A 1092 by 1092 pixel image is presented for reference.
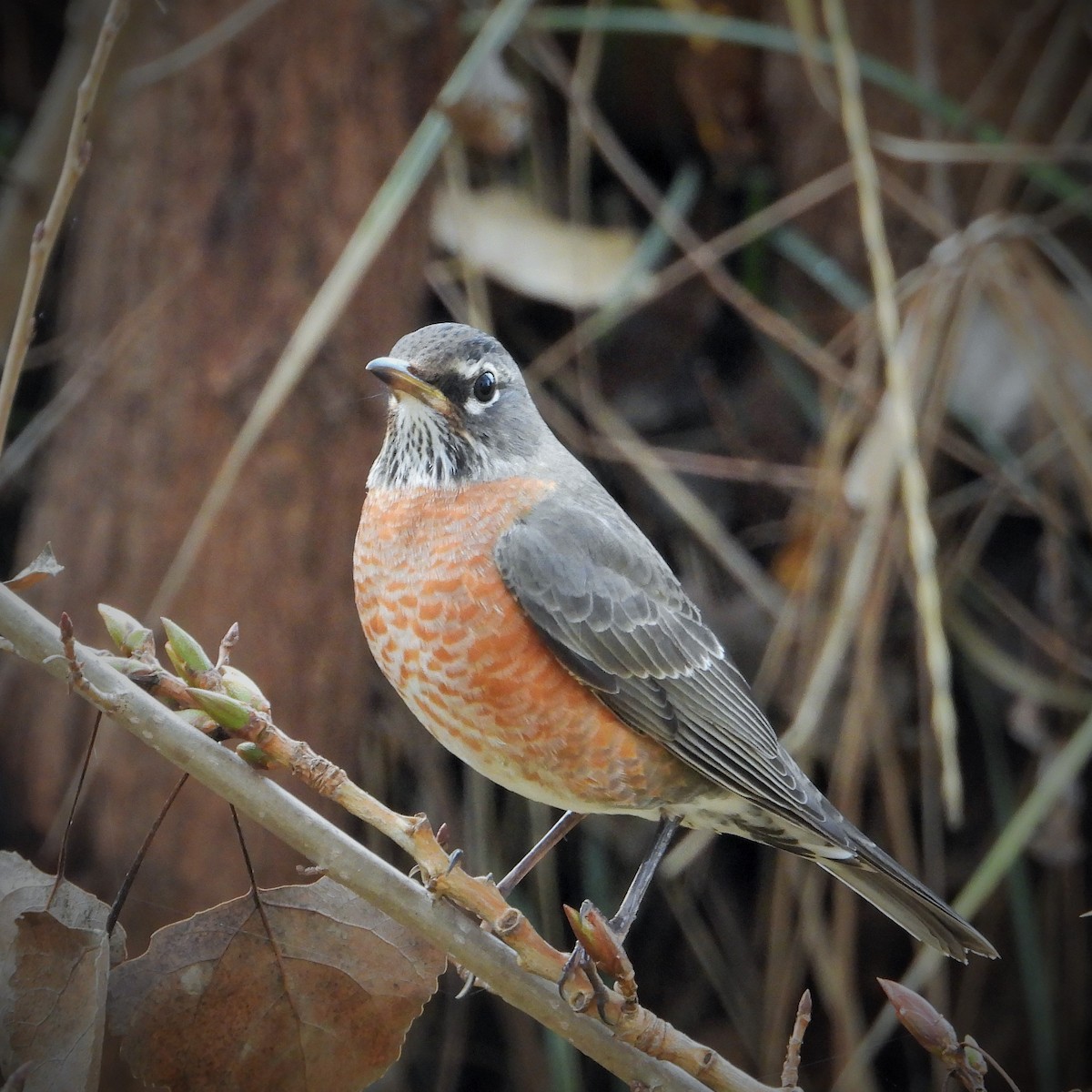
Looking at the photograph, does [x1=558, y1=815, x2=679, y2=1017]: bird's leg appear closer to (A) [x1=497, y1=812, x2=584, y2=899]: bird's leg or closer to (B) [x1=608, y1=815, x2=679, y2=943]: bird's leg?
(B) [x1=608, y1=815, x2=679, y2=943]: bird's leg

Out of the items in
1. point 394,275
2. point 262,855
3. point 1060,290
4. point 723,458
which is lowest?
point 262,855

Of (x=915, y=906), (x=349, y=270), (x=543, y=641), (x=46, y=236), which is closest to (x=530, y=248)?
(x=349, y=270)

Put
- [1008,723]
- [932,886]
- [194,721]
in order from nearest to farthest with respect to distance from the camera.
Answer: [194,721]
[932,886]
[1008,723]

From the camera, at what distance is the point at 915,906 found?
2178mm

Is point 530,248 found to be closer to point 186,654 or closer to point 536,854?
point 536,854

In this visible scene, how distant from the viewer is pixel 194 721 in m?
1.41

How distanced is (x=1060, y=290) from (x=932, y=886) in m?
1.83

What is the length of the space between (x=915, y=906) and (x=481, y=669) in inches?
33.6

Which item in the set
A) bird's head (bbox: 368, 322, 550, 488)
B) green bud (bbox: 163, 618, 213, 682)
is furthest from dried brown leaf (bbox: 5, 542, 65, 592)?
bird's head (bbox: 368, 322, 550, 488)

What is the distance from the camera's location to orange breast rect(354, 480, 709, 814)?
2023 mm

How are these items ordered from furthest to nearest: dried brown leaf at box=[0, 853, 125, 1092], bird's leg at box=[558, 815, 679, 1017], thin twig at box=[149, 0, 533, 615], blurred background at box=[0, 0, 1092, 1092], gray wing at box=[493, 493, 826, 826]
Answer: blurred background at box=[0, 0, 1092, 1092]
thin twig at box=[149, 0, 533, 615]
gray wing at box=[493, 493, 826, 826]
bird's leg at box=[558, 815, 679, 1017]
dried brown leaf at box=[0, 853, 125, 1092]

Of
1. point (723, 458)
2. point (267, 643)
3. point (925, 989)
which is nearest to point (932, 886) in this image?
point (925, 989)

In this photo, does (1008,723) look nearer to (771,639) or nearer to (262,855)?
(771,639)

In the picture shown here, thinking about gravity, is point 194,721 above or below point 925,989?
above
